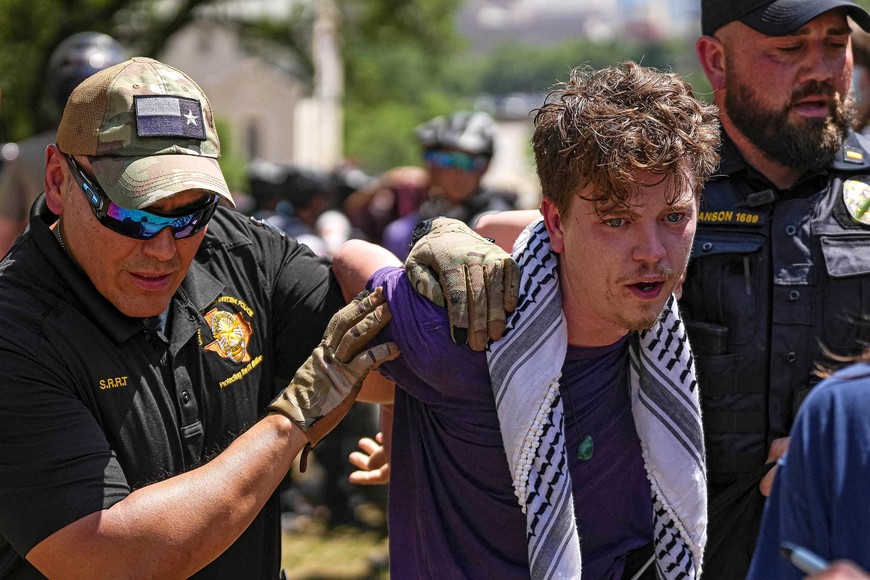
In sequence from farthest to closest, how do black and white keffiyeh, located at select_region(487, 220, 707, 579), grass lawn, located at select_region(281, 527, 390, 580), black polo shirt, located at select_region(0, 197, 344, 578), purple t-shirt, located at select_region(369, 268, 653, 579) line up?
grass lawn, located at select_region(281, 527, 390, 580)
purple t-shirt, located at select_region(369, 268, 653, 579)
black and white keffiyeh, located at select_region(487, 220, 707, 579)
black polo shirt, located at select_region(0, 197, 344, 578)

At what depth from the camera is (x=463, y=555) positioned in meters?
2.72

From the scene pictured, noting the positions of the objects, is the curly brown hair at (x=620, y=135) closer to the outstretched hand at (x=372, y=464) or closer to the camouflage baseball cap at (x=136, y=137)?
the camouflage baseball cap at (x=136, y=137)

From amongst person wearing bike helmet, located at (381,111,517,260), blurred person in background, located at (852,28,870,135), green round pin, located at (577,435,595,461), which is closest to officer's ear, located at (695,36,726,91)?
green round pin, located at (577,435,595,461)

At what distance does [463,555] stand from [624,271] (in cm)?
81

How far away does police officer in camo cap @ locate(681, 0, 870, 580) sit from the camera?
3.11m

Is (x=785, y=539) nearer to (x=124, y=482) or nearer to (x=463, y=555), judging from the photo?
(x=463, y=555)

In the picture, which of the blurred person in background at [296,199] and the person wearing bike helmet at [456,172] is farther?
the blurred person in background at [296,199]

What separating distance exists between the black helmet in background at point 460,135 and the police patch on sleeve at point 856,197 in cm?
428

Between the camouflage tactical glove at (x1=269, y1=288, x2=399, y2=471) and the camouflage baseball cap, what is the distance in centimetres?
44

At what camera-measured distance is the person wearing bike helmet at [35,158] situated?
4672 mm

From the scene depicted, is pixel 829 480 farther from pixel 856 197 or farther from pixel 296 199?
pixel 296 199

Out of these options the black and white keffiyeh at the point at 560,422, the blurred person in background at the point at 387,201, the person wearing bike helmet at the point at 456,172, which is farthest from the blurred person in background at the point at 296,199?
the black and white keffiyeh at the point at 560,422

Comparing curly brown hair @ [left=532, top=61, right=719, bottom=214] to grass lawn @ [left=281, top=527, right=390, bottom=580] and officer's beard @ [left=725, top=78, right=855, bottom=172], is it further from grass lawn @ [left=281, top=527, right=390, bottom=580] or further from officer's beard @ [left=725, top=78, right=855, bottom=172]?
grass lawn @ [left=281, top=527, right=390, bottom=580]

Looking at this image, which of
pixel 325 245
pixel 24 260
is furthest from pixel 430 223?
pixel 325 245
